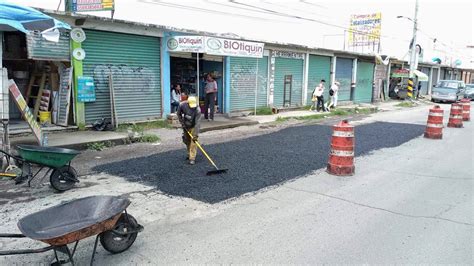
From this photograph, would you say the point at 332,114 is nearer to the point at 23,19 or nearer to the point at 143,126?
the point at 143,126

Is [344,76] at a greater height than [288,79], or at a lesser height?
greater

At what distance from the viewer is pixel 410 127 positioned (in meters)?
15.4

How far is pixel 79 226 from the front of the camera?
11.7ft

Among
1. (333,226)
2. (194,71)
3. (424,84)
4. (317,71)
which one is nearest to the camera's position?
(333,226)

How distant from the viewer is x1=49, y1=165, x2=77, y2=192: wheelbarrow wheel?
20.4 ft

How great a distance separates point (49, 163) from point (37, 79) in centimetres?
773

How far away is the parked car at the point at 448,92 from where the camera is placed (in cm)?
3275

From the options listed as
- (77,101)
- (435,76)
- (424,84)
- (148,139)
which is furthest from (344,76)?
(435,76)

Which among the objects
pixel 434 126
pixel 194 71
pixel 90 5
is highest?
pixel 90 5

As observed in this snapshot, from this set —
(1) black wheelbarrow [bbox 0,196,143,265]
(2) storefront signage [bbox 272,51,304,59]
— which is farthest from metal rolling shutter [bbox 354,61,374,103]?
(1) black wheelbarrow [bbox 0,196,143,265]

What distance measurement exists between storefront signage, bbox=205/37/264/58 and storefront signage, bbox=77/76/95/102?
13.5ft

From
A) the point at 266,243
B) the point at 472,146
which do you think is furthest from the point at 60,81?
the point at 472,146

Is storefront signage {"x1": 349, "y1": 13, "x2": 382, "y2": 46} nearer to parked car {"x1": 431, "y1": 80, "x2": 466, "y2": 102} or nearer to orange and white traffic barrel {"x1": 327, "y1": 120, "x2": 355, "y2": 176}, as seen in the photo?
parked car {"x1": 431, "y1": 80, "x2": 466, "y2": 102}

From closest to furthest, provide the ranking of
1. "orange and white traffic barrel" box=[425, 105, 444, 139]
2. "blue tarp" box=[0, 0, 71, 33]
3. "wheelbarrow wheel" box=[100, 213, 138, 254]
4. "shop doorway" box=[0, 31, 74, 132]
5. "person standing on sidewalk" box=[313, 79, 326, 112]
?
"wheelbarrow wheel" box=[100, 213, 138, 254], "blue tarp" box=[0, 0, 71, 33], "shop doorway" box=[0, 31, 74, 132], "orange and white traffic barrel" box=[425, 105, 444, 139], "person standing on sidewalk" box=[313, 79, 326, 112]
